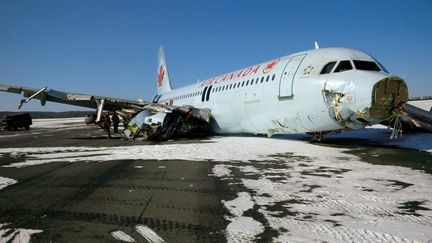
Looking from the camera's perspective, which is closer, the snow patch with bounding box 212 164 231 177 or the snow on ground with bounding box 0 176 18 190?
the snow on ground with bounding box 0 176 18 190

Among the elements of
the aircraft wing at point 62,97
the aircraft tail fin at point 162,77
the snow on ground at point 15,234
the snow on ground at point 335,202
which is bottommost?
the snow on ground at point 15,234

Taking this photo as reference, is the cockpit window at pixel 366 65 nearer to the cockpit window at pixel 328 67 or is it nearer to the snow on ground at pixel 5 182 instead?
the cockpit window at pixel 328 67

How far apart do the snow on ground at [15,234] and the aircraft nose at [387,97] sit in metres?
8.81

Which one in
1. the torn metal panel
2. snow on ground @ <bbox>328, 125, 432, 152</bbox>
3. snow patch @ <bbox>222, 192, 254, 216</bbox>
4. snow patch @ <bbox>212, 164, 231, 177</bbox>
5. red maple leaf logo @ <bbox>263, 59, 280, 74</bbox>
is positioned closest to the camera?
snow patch @ <bbox>222, 192, 254, 216</bbox>

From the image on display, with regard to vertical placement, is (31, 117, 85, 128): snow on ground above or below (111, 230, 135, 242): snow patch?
below

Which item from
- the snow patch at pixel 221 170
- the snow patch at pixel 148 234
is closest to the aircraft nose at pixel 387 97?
the snow patch at pixel 221 170

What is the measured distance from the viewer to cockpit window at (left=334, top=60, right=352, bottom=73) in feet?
34.2

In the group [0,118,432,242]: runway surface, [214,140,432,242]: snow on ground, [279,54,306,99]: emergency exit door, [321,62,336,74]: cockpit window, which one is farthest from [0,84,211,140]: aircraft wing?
[214,140,432,242]: snow on ground

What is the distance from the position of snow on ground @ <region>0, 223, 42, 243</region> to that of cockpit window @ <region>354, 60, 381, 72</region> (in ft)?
32.6

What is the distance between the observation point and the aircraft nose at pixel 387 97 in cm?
921

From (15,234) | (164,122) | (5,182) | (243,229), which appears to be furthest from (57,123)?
(243,229)

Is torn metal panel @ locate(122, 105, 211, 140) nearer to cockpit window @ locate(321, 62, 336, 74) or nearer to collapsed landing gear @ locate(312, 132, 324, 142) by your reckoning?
collapsed landing gear @ locate(312, 132, 324, 142)

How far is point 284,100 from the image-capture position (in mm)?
12008

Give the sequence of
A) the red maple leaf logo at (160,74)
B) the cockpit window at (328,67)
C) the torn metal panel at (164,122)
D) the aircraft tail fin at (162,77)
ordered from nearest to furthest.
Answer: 1. the cockpit window at (328,67)
2. the torn metal panel at (164,122)
3. the aircraft tail fin at (162,77)
4. the red maple leaf logo at (160,74)
